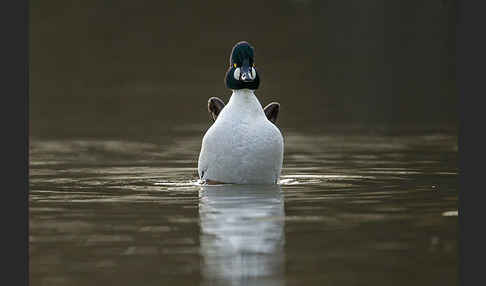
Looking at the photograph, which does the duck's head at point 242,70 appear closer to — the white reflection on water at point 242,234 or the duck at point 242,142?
the duck at point 242,142

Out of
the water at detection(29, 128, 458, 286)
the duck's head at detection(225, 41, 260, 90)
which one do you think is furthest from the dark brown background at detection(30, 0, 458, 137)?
the duck's head at detection(225, 41, 260, 90)

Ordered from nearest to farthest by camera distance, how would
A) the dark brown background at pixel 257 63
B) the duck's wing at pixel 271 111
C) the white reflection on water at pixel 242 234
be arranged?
1. the white reflection on water at pixel 242 234
2. the duck's wing at pixel 271 111
3. the dark brown background at pixel 257 63

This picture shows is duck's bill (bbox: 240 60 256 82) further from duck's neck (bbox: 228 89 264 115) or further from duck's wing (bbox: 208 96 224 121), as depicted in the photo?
duck's wing (bbox: 208 96 224 121)

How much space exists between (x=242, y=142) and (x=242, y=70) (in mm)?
963

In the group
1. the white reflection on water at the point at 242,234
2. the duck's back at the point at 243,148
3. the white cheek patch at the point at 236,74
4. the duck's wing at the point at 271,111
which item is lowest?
the white reflection on water at the point at 242,234

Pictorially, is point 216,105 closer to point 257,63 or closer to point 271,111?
point 271,111

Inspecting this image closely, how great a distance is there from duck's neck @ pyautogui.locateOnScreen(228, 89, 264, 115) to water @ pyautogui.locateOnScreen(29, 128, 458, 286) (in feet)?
2.89

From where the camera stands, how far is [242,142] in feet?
48.4

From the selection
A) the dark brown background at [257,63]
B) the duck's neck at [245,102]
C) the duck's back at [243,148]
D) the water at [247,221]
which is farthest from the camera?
the dark brown background at [257,63]

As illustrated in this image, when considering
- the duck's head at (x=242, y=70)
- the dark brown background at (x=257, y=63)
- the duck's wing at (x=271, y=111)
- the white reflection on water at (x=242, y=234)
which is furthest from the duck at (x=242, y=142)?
the dark brown background at (x=257, y=63)

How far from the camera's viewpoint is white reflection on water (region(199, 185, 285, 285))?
9742 millimetres

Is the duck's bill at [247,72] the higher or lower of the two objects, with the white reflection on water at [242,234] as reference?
higher

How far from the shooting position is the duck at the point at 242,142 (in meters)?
14.8

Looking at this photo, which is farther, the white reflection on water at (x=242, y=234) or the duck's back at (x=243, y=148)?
the duck's back at (x=243, y=148)
